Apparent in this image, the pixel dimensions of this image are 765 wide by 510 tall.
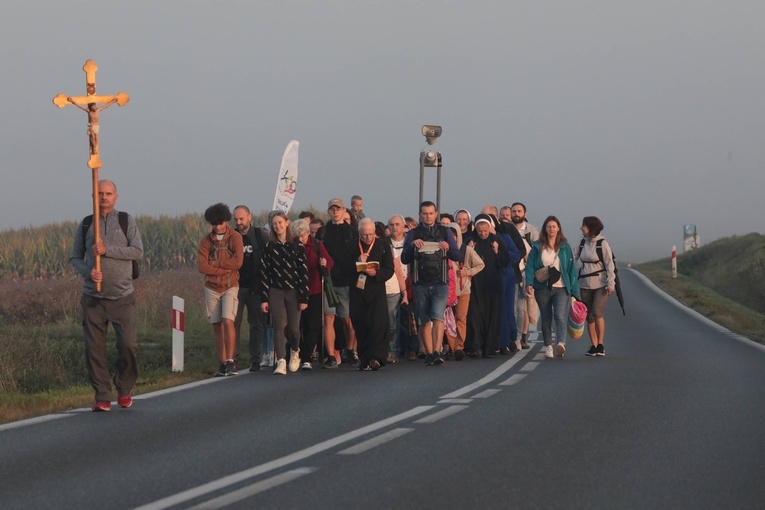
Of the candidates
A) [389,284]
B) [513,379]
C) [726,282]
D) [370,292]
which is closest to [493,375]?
[513,379]

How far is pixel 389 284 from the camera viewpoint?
1822cm

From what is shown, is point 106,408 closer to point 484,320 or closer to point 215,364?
point 215,364

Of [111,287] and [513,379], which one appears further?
[513,379]

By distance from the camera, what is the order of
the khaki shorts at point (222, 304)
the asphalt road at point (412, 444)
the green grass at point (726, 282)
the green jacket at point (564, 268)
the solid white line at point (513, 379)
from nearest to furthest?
1. the asphalt road at point (412, 444)
2. the solid white line at point (513, 379)
3. the khaki shorts at point (222, 304)
4. the green jacket at point (564, 268)
5. the green grass at point (726, 282)

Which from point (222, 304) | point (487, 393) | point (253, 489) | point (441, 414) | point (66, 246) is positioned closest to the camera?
point (253, 489)

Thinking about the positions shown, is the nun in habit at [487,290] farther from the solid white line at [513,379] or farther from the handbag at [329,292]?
the solid white line at [513,379]

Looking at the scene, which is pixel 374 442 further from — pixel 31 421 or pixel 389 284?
pixel 389 284

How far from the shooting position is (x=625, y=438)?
10.0m

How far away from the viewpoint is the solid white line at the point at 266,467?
743cm

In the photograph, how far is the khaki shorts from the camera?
15.9 metres

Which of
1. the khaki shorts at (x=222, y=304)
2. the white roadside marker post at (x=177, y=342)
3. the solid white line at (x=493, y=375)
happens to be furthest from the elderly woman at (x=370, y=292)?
the white roadside marker post at (x=177, y=342)

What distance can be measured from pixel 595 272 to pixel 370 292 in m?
3.87

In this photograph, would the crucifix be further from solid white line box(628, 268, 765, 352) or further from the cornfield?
the cornfield

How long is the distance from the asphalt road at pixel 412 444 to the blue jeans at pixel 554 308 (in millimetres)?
2853
